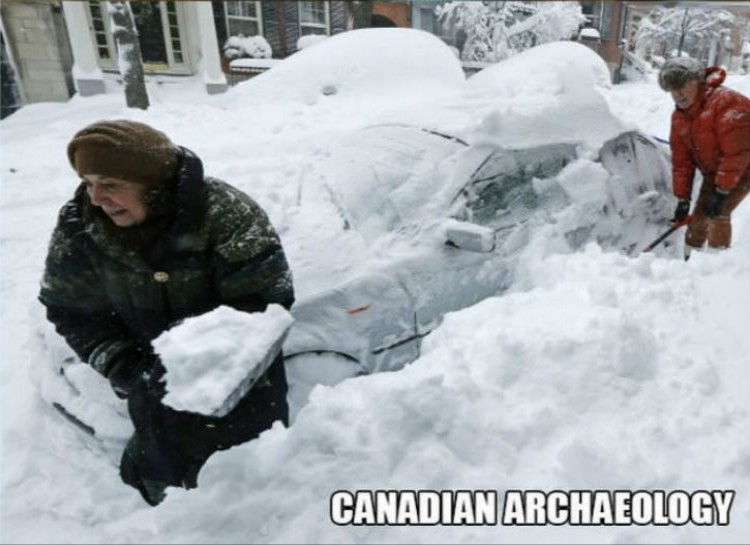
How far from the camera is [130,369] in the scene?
85.3 inches

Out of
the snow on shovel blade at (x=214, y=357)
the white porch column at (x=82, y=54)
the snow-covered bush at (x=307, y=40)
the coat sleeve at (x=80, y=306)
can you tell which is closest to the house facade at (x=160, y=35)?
the white porch column at (x=82, y=54)

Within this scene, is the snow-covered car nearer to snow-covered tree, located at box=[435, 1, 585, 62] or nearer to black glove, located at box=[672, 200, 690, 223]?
black glove, located at box=[672, 200, 690, 223]

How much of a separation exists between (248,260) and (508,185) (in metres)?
2.20

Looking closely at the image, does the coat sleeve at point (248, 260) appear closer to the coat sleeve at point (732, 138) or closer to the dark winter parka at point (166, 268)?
the dark winter parka at point (166, 268)

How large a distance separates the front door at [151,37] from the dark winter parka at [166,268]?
15.4 m

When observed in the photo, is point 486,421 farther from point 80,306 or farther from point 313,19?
point 313,19

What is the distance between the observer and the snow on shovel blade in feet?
5.39

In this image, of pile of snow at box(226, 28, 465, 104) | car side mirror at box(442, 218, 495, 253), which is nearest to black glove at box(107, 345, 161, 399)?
car side mirror at box(442, 218, 495, 253)

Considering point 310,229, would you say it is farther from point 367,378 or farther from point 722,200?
point 722,200

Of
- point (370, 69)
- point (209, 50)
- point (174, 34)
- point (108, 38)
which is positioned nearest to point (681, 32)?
point (370, 69)

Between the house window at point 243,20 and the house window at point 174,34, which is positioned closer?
the house window at point 174,34

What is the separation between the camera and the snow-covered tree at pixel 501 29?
1145 centimetres

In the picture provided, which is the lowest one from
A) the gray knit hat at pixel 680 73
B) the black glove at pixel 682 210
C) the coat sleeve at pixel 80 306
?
the black glove at pixel 682 210

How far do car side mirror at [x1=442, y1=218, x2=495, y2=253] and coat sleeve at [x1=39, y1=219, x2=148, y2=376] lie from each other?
1.73 meters
